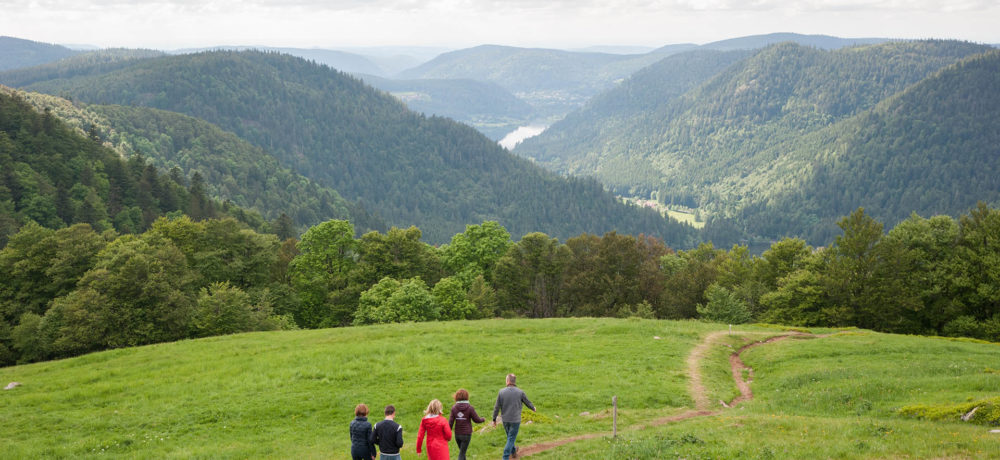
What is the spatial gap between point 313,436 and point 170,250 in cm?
4599

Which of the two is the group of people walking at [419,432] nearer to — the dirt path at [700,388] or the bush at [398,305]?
the dirt path at [700,388]

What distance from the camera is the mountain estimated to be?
4109 inches

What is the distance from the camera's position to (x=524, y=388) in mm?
31219

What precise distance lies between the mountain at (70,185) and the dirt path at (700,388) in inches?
4137

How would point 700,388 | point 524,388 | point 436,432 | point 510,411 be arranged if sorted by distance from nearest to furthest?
1. point 436,432
2. point 510,411
3. point 524,388
4. point 700,388

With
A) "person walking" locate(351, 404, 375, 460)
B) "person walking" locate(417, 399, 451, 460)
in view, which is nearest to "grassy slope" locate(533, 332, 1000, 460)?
"person walking" locate(417, 399, 451, 460)

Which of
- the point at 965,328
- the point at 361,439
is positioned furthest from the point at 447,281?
the point at 965,328

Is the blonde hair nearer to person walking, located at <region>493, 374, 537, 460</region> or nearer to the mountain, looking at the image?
person walking, located at <region>493, 374, 537, 460</region>

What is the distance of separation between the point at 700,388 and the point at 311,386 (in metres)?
22.1

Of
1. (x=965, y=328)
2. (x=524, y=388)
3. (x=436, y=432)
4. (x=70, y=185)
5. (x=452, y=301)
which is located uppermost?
(x=436, y=432)

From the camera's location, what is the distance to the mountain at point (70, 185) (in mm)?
104375

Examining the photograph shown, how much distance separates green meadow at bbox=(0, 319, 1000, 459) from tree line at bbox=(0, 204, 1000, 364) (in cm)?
1290

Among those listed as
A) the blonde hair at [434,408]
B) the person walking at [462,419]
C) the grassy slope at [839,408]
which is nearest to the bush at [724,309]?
the grassy slope at [839,408]

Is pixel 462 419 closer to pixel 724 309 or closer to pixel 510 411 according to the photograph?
pixel 510 411
